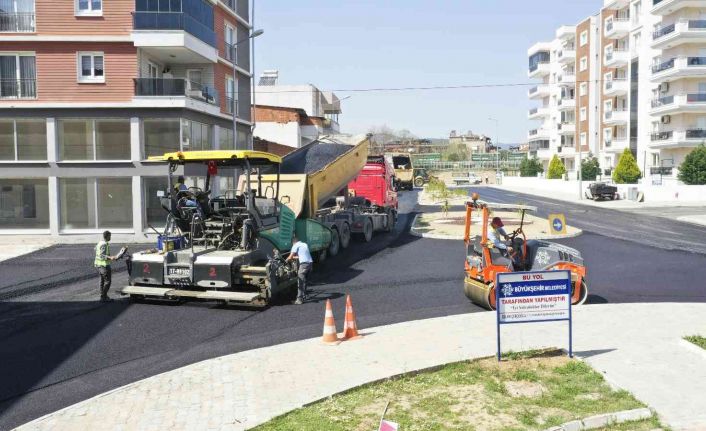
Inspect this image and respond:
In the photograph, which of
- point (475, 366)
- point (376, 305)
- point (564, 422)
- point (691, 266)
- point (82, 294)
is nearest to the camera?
point (564, 422)

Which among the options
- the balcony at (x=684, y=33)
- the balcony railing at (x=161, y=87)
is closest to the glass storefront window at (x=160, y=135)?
the balcony railing at (x=161, y=87)

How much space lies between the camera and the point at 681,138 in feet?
175

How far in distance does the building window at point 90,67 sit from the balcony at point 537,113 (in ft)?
237

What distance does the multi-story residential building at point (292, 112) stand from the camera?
5316cm

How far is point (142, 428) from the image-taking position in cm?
690

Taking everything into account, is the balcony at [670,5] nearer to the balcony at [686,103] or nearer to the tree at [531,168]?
the balcony at [686,103]

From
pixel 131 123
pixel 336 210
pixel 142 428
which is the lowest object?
pixel 142 428

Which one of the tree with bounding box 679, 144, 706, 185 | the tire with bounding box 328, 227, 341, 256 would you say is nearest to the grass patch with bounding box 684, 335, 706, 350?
the tire with bounding box 328, 227, 341, 256

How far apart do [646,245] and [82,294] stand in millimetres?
18509

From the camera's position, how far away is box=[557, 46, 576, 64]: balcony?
76.9m

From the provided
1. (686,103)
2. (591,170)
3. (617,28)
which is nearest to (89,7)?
(686,103)

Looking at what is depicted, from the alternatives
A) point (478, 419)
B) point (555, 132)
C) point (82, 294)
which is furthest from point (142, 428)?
point (555, 132)

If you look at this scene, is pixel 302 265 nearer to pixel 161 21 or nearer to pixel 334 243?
pixel 334 243

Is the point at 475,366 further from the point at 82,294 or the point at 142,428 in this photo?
the point at 82,294
